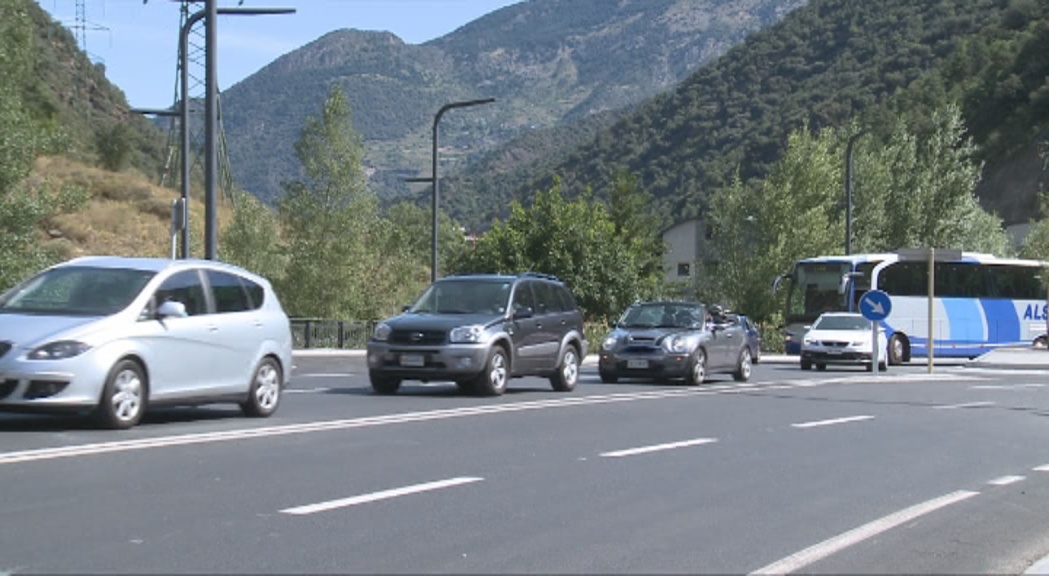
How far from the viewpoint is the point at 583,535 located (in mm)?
8664

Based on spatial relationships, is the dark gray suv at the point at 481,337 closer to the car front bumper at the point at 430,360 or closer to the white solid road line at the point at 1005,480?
the car front bumper at the point at 430,360

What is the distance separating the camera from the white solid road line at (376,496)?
9.16 meters

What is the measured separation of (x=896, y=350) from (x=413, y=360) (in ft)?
90.6

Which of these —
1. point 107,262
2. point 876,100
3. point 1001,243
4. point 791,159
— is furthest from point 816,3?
point 107,262

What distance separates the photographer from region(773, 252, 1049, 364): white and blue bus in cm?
4441

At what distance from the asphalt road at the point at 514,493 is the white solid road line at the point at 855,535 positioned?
27mm

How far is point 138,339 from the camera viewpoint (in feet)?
44.4

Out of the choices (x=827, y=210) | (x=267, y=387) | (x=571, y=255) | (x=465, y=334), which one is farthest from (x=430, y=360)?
(x=827, y=210)

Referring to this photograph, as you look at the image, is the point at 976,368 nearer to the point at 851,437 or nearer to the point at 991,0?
the point at 851,437

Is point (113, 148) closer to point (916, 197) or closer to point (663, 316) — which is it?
point (916, 197)

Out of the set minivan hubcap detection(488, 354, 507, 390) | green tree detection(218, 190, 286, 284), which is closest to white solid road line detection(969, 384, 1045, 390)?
minivan hubcap detection(488, 354, 507, 390)

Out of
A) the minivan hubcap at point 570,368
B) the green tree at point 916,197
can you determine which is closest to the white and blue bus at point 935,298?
the green tree at point 916,197

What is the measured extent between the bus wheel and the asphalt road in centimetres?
2587

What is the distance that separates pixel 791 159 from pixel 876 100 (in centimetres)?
6371
